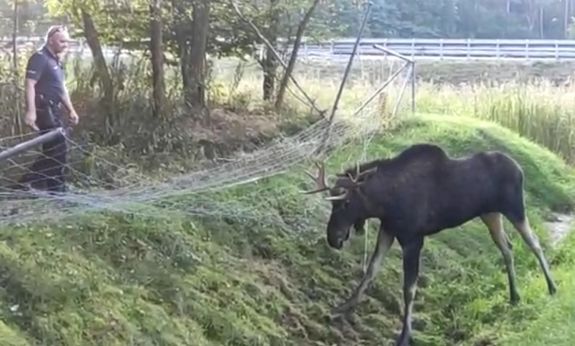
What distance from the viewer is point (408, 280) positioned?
8.28m

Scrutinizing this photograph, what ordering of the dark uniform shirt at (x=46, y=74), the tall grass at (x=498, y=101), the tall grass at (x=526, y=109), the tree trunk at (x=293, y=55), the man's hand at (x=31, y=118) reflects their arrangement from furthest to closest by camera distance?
the tall grass at (x=526, y=109) < the tall grass at (x=498, y=101) < the tree trunk at (x=293, y=55) < the dark uniform shirt at (x=46, y=74) < the man's hand at (x=31, y=118)

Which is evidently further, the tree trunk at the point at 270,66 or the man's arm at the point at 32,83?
the tree trunk at the point at 270,66

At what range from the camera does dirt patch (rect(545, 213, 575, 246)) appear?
1162 cm

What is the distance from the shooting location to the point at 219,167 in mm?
10000

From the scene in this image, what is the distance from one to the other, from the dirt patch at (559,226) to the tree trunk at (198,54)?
4.27m

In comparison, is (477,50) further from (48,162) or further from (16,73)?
(48,162)

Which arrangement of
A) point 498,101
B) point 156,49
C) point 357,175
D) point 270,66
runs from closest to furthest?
1. point 357,175
2. point 156,49
3. point 270,66
4. point 498,101

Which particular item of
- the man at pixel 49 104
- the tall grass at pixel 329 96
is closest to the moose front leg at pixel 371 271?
the man at pixel 49 104

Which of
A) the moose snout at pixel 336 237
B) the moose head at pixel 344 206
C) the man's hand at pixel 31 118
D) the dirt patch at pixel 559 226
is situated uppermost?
the man's hand at pixel 31 118

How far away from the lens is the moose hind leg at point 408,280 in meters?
8.05

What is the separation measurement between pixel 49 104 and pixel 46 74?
10.0 inches

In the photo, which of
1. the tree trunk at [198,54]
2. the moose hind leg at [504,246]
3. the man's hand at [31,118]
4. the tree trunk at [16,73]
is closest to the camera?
the man's hand at [31,118]

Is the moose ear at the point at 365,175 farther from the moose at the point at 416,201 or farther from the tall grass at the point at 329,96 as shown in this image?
the tall grass at the point at 329,96

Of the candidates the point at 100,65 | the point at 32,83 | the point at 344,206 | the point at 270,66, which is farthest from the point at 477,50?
the point at 32,83
